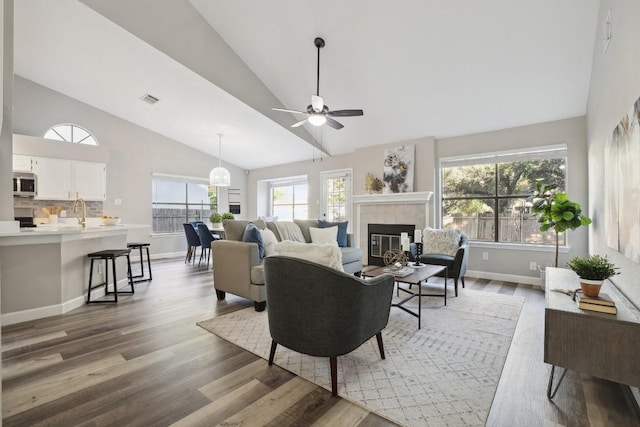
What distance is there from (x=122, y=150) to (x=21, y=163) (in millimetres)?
1726

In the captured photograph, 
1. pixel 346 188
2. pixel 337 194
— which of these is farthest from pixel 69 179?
pixel 346 188

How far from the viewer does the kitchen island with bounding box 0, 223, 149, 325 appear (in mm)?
2994

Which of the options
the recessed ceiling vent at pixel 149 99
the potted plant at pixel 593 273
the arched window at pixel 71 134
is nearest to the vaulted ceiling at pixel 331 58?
the recessed ceiling vent at pixel 149 99

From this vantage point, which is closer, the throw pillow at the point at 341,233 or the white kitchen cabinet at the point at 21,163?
the white kitchen cabinet at the point at 21,163

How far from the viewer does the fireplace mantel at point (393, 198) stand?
209 inches

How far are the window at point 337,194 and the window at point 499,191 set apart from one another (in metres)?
2.08

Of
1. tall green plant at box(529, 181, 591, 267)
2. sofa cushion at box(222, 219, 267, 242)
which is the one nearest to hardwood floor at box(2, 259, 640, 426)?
sofa cushion at box(222, 219, 267, 242)

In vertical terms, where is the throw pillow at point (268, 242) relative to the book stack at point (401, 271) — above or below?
above

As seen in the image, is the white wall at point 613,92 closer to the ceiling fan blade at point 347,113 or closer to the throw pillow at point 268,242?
the ceiling fan blade at point 347,113

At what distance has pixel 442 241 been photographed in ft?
15.4

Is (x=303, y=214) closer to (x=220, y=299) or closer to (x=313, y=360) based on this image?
(x=220, y=299)

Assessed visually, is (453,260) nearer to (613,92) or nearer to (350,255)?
(350,255)

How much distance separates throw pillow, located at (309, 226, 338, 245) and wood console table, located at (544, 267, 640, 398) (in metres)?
3.19

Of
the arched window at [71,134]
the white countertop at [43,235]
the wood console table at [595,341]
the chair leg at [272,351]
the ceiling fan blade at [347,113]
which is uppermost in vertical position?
the arched window at [71,134]
